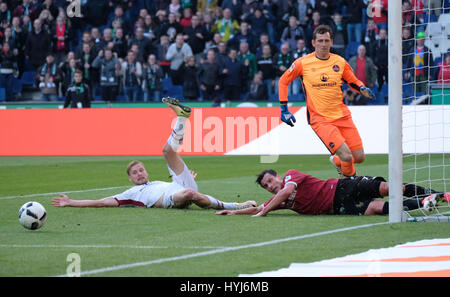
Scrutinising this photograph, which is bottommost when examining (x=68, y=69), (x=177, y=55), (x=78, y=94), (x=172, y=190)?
(x=172, y=190)

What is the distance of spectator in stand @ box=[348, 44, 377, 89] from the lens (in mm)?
22312

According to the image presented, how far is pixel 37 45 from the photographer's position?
86.6 ft

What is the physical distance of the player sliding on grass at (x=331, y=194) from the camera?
9.56 metres

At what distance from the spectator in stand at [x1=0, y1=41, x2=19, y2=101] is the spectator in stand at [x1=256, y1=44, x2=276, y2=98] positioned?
26.1 feet

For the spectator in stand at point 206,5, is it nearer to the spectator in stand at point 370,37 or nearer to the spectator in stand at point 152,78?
the spectator in stand at point 152,78

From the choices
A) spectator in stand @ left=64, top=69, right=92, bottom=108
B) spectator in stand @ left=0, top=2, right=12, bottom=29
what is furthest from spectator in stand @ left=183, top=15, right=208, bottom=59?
spectator in stand @ left=0, top=2, right=12, bottom=29

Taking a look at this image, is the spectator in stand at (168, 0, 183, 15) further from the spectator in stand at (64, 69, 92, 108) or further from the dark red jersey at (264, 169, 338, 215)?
the dark red jersey at (264, 169, 338, 215)

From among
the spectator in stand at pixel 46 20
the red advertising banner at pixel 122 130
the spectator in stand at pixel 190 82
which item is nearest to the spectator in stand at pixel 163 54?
the spectator in stand at pixel 190 82

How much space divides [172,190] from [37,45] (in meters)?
16.6

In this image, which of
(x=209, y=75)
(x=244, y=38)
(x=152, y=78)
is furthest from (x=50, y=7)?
(x=244, y=38)

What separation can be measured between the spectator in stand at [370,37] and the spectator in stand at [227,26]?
155 inches

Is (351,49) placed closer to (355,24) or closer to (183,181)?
(355,24)

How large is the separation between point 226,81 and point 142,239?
16.3 m
